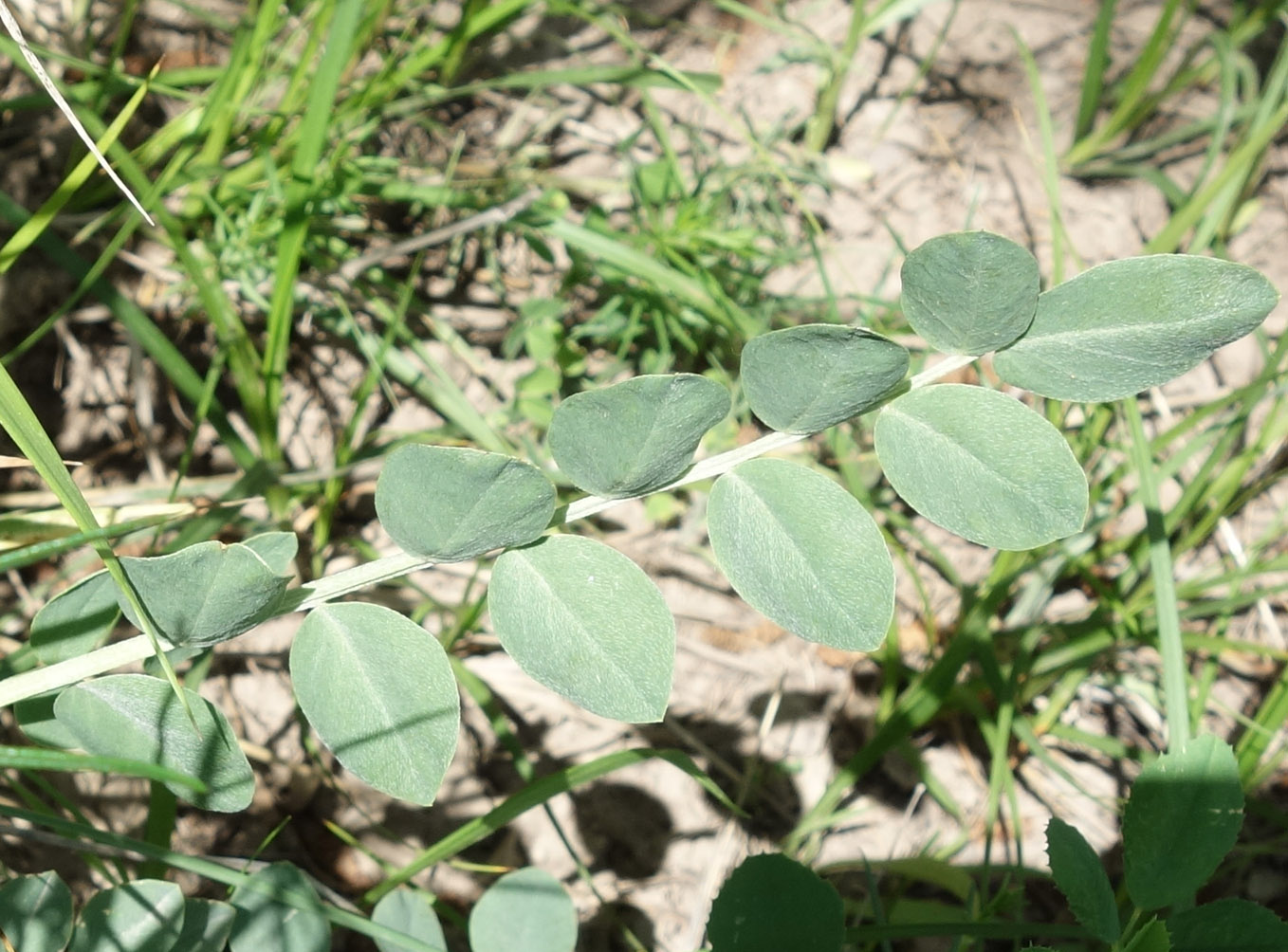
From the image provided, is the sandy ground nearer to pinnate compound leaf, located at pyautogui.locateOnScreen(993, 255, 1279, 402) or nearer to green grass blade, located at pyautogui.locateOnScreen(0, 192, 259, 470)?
green grass blade, located at pyautogui.locateOnScreen(0, 192, 259, 470)

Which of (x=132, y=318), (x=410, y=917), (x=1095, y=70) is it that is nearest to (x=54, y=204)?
(x=132, y=318)

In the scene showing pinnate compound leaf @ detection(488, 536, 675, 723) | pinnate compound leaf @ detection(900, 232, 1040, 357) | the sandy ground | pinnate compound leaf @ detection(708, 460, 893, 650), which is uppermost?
pinnate compound leaf @ detection(900, 232, 1040, 357)

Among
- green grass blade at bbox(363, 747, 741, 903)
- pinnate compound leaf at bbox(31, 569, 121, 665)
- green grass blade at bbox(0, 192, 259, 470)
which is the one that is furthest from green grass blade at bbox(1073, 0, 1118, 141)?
pinnate compound leaf at bbox(31, 569, 121, 665)

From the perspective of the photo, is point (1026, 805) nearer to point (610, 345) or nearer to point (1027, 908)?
point (1027, 908)

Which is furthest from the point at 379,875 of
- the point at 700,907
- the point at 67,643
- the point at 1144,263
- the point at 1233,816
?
the point at 1144,263

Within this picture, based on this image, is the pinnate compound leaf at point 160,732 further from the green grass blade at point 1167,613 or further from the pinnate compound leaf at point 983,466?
the green grass blade at point 1167,613

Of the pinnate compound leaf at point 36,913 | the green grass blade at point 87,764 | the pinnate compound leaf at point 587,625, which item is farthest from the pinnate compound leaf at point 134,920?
the pinnate compound leaf at point 587,625
